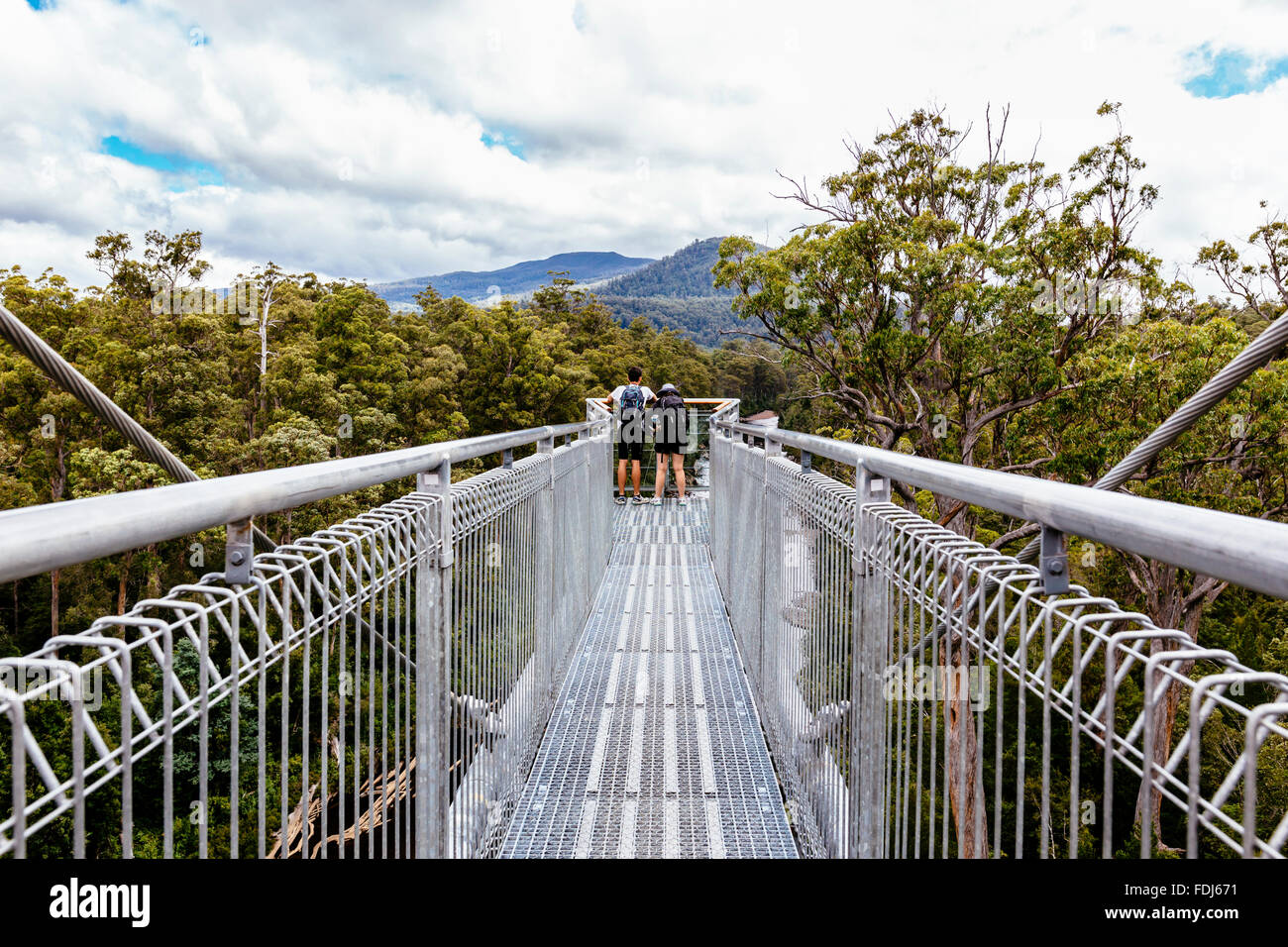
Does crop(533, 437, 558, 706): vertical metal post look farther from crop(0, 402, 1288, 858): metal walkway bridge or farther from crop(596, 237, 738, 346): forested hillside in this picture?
crop(596, 237, 738, 346): forested hillside

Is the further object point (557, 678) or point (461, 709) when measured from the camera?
point (557, 678)

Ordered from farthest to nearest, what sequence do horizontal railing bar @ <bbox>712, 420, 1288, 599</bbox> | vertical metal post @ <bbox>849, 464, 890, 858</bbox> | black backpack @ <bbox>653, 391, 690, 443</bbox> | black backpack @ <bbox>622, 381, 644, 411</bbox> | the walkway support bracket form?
black backpack @ <bbox>622, 381, 644, 411</bbox> < black backpack @ <bbox>653, 391, 690, 443</bbox> < vertical metal post @ <bbox>849, 464, 890, 858</bbox> < the walkway support bracket < horizontal railing bar @ <bbox>712, 420, 1288, 599</bbox>

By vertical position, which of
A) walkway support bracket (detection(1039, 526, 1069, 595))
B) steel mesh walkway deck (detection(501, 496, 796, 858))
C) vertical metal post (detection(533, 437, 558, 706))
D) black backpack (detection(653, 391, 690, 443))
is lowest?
steel mesh walkway deck (detection(501, 496, 796, 858))

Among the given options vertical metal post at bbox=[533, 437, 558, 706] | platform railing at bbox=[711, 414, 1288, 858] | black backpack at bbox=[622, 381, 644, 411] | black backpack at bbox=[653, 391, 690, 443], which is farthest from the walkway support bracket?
black backpack at bbox=[622, 381, 644, 411]

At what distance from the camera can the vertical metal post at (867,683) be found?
1898 millimetres

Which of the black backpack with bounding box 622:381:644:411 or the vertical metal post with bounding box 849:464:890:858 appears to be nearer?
the vertical metal post with bounding box 849:464:890:858

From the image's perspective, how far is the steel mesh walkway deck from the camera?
274 centimetres

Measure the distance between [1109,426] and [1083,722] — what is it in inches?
451

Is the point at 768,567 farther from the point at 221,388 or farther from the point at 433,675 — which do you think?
the point at 221,388

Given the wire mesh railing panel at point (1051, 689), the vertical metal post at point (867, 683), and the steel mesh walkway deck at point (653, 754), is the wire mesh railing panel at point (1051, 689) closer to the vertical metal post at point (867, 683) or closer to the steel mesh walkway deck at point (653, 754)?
the vertical metal post at point (867, 683)

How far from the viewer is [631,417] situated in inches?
351

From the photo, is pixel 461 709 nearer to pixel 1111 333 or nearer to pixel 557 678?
pixel 557 678

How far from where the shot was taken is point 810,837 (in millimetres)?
2662

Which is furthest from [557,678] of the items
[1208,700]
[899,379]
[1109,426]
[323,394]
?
[323,394]
